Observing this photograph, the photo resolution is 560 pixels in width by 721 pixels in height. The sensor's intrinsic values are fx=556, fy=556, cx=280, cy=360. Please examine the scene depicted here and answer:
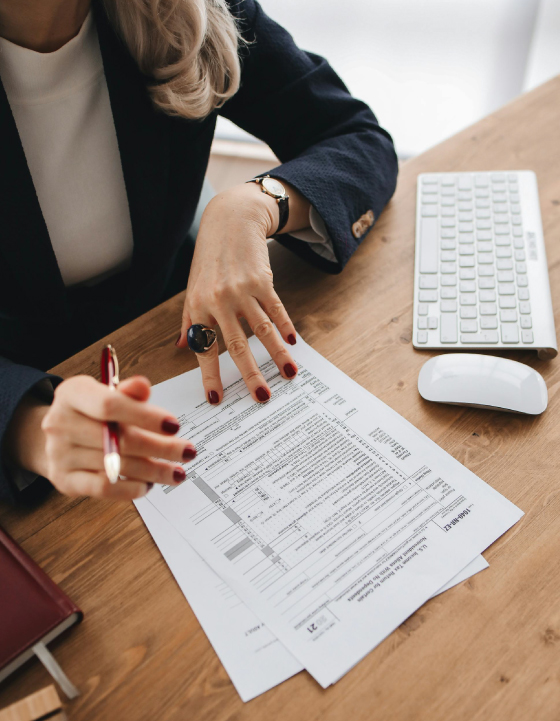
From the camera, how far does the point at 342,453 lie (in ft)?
2.01

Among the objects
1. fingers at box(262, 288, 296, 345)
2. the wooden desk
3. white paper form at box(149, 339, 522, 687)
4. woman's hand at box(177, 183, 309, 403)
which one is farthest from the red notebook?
fingers at box(262, 288, 296, 345)

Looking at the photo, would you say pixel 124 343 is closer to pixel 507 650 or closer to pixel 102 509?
pixel 102 509

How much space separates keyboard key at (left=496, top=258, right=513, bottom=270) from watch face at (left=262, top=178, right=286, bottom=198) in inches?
13.0

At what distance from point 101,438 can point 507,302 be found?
0.56 metres

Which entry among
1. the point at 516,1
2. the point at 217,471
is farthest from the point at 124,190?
the point at 516,1

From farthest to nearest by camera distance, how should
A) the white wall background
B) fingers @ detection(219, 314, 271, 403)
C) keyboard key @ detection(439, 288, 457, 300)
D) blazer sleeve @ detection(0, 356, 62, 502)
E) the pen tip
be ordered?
the white wall background
keyboard key @ detection(439, 288, 457, 300)
fingers @ detection(219, 314, 271, 403)
blazer sleeve @ detection(0, 356, 62, 502)
the pen tip

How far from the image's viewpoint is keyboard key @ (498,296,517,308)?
755 millimetres

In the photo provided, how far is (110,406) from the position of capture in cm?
45

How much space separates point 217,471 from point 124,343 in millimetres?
256

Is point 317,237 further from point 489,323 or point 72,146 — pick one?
point 72,146

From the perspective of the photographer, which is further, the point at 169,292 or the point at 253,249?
the point at 169,292

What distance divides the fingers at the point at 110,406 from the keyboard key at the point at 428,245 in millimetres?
501

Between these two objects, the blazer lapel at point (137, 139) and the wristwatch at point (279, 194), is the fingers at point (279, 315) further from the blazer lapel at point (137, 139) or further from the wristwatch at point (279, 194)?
the blazer lapel at point (137, 139)

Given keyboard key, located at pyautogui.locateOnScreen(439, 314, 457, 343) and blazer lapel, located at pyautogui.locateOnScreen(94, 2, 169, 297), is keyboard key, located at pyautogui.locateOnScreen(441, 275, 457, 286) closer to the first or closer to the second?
keyboard key, located at pyautogui.locateOnScreen(439, 314, 457, 343)
